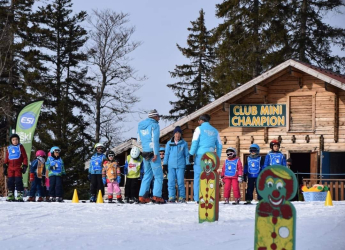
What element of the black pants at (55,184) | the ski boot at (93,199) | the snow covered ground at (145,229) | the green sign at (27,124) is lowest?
the ski boot at (93,199)

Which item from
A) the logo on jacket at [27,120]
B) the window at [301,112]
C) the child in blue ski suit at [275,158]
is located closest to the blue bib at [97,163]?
the child in blue ski suit at [275,158]

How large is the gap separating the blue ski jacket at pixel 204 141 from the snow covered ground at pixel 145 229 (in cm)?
265

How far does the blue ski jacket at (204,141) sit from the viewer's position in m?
14.8

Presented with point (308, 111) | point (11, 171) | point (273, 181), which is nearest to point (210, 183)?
point (273, 181)

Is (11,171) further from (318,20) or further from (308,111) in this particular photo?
(318,20)

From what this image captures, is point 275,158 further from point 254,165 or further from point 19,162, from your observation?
point 19,162

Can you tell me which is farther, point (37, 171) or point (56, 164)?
point (37, 171)

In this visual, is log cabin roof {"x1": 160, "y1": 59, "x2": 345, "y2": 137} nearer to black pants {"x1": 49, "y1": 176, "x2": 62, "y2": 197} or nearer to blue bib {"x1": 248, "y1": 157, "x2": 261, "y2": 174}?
blue bib {"x1": 248, "y1": 157, "x2": 261, "y2": 174}

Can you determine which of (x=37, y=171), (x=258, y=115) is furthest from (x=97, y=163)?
(x=258, y=115)

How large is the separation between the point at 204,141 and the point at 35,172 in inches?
225

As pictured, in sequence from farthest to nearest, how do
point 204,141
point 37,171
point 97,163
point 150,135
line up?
point 37,171 → point 97,163 → point 204,141 → point 150,135

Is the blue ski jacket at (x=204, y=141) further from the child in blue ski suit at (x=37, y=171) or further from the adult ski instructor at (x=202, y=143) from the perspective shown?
the child in blue ski suit at (x=37, y=171)

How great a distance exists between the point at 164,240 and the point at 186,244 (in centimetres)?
41

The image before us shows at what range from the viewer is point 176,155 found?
50.3ft
